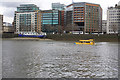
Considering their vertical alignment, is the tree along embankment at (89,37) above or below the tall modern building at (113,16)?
below

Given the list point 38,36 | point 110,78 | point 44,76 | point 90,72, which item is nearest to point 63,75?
point 44,76

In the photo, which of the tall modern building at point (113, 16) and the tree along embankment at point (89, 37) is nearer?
the tree along embankment at point (89, 37)

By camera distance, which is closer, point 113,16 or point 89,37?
point 89,37

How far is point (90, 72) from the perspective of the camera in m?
25.3

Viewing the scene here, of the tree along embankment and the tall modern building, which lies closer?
the tree along embankment

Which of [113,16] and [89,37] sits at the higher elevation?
[113,16]

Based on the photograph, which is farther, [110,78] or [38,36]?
[38,36]

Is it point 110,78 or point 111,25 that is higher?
point 111,25

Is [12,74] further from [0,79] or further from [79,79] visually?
[79,79]

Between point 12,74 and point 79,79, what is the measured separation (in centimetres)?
884

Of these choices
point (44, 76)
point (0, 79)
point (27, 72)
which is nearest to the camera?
point (0, 79)

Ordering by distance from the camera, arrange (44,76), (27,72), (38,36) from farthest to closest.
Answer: (38,36) < (27,72) < (44,76)

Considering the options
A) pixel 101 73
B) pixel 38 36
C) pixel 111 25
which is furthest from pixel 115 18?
pixel 101 73

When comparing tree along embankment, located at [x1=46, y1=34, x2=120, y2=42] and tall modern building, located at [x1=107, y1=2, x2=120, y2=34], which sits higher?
tall modern building, located at [x1=107, y1=2, x2=120, y2=34]
